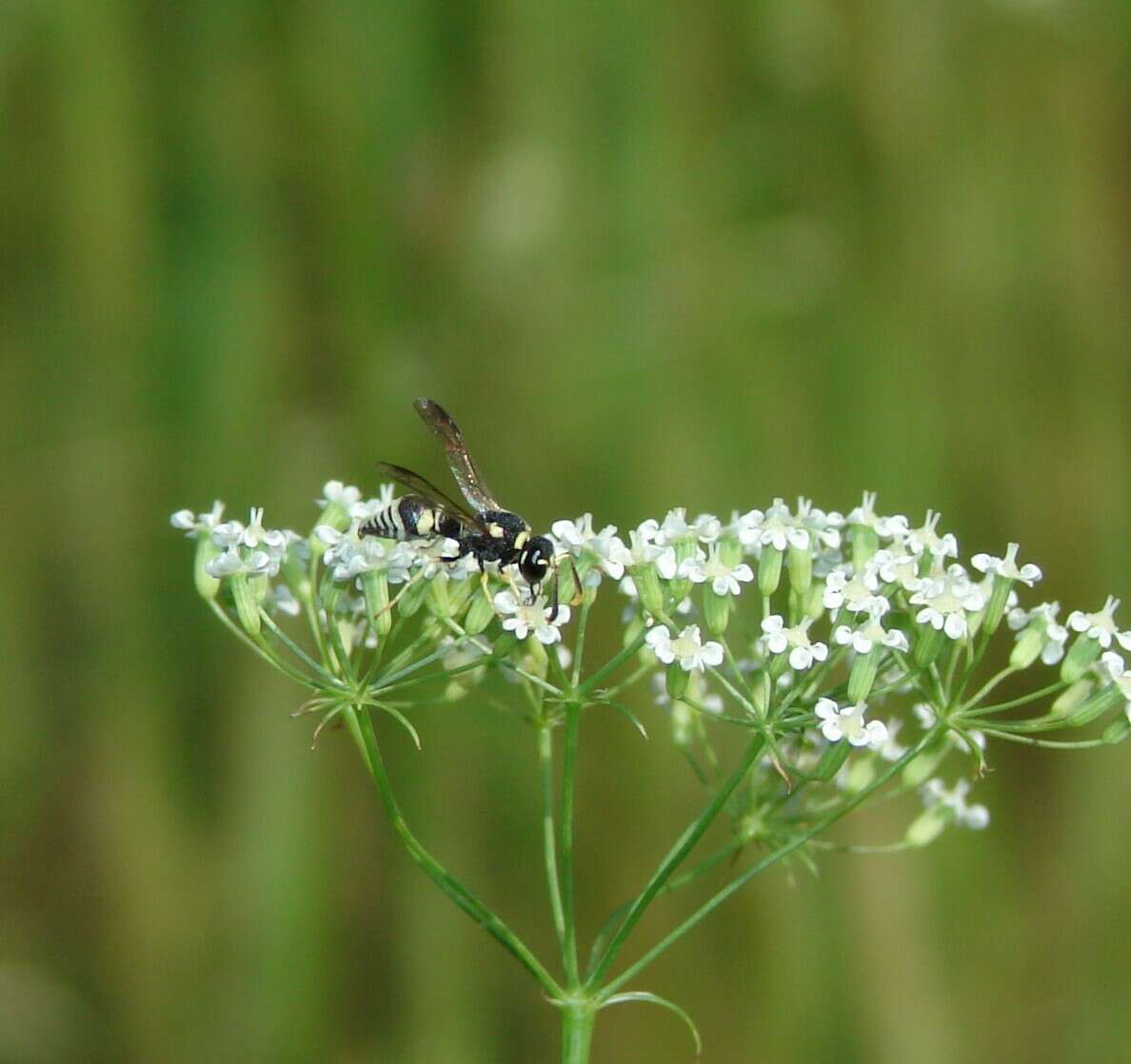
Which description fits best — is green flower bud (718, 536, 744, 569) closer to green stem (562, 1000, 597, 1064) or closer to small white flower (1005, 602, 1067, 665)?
small white flower (1005, 602, 1067, 665)

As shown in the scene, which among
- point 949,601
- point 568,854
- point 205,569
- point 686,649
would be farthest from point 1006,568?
point 205,569

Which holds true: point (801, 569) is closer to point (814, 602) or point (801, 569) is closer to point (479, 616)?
point (814, 602)

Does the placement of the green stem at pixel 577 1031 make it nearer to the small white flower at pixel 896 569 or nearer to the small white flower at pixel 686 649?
the small white flower at pixel 686 649

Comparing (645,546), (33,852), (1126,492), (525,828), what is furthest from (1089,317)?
(33,852)

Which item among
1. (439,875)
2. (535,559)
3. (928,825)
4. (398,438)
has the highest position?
(398,438)

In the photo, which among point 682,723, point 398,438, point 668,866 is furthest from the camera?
point 398,438

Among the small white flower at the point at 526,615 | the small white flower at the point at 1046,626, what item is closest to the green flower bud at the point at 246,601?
the small white flower at the point at 526,615
